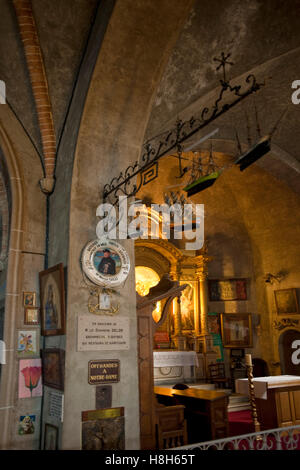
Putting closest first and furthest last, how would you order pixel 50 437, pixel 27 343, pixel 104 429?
pixel 104 429 → pixel 50 437 → pixel 27 343

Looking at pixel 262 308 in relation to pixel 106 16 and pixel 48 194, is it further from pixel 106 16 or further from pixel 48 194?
pixel 106 16

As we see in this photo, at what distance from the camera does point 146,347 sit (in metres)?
5.81

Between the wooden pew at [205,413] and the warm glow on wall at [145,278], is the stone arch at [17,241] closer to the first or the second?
the wooden pew at [205,413]

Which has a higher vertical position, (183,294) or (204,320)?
(183,294)

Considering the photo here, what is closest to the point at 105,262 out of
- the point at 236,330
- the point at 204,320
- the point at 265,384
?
the point at 265,384

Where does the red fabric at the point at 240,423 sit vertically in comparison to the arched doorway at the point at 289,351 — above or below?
below

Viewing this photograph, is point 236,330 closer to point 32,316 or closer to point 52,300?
point 32,316

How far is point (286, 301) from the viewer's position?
13062 millimetres

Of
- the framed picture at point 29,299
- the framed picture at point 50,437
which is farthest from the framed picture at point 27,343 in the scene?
the framed picture at point 50,437

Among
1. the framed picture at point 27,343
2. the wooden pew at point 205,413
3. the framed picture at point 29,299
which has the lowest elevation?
the wooden pew at point 205,413

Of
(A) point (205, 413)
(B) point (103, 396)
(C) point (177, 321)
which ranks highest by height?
(C) point (177, 321)

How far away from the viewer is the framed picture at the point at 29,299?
216 inches

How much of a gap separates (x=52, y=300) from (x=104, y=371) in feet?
3.86

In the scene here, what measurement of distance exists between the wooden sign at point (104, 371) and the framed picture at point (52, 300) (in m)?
0.61
